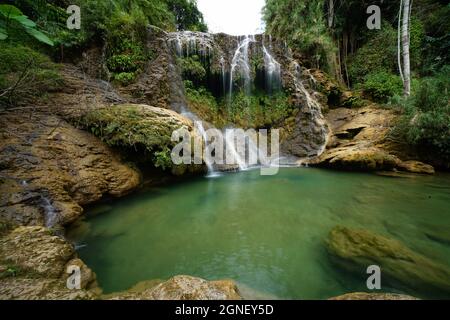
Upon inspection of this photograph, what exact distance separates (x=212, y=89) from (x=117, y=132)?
608cm

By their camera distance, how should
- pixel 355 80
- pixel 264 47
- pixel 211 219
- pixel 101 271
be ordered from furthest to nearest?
pixel 355 80, pixel 264 47, pixel 211 219, pixel 101 271

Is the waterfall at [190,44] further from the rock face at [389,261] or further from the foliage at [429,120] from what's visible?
the rock face at [389,261]

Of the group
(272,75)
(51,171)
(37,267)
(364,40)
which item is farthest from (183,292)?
(364,40)

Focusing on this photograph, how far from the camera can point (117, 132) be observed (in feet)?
18.0

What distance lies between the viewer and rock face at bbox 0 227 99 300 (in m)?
1.84

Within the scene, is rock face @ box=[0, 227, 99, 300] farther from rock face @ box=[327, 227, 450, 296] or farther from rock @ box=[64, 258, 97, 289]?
rock face @ box=[327, 227, 450, 296]

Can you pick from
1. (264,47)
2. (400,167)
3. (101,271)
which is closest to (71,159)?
(101,271)

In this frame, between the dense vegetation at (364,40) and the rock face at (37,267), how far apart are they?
10.4 meters

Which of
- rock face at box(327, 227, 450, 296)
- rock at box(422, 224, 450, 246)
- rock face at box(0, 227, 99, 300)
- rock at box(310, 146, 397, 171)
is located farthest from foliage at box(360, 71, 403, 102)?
rock face at box(0, 227, 99, 300)

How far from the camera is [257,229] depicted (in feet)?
13.1

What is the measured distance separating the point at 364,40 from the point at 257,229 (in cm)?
1438

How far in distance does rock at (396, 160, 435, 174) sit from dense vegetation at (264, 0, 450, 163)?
7.57ft
